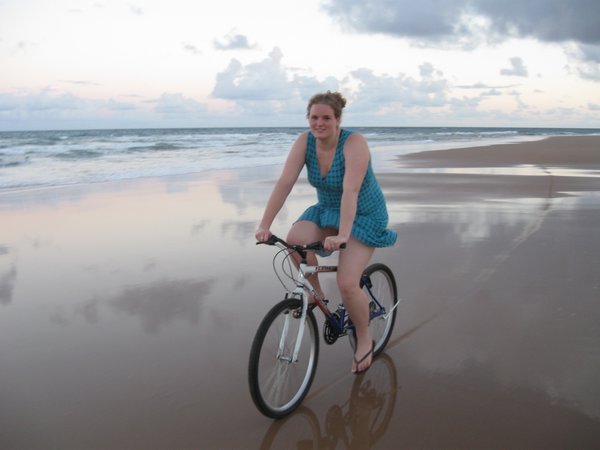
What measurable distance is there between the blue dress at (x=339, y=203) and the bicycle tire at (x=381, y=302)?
452 mm

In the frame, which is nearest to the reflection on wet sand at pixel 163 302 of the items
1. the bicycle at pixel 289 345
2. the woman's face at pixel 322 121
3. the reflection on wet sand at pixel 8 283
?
the reflection on wet sand at pixel 8 283

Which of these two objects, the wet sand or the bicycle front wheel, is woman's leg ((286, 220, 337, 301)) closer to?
the bicycle front wheel

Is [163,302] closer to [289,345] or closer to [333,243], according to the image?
[289,345]

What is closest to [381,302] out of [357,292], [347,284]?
[357,292]

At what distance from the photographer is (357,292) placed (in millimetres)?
3242

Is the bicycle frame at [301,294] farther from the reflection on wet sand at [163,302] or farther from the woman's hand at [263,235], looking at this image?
the reflection on wet sand at [163,302]

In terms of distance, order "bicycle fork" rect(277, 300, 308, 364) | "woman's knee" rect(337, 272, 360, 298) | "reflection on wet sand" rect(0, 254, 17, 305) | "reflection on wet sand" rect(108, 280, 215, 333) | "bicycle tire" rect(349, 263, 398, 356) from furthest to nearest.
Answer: "reflection on wet sand" rect(0, 254, 17, 305) < "reflection on wet sand" rect(108, 280, 215, 333) < "bicycle tire" rect(349, 263, 398, 356) < "woman's knee" rect(337, 272, 360, 298) < "bicycle fork" rect(277, 300, 308, 364)

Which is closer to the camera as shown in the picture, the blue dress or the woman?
the woman

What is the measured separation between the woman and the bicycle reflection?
25 centimetres

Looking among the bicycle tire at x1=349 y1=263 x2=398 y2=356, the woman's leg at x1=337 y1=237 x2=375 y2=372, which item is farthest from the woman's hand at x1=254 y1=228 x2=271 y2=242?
the bicycle tire at x1=349 y1=263 x2=398 y2=356

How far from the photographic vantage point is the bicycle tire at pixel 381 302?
3.69 meters

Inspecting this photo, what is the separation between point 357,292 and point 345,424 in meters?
0.76

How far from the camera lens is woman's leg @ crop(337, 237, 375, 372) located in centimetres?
317

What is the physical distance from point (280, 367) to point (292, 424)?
300 millimetres
